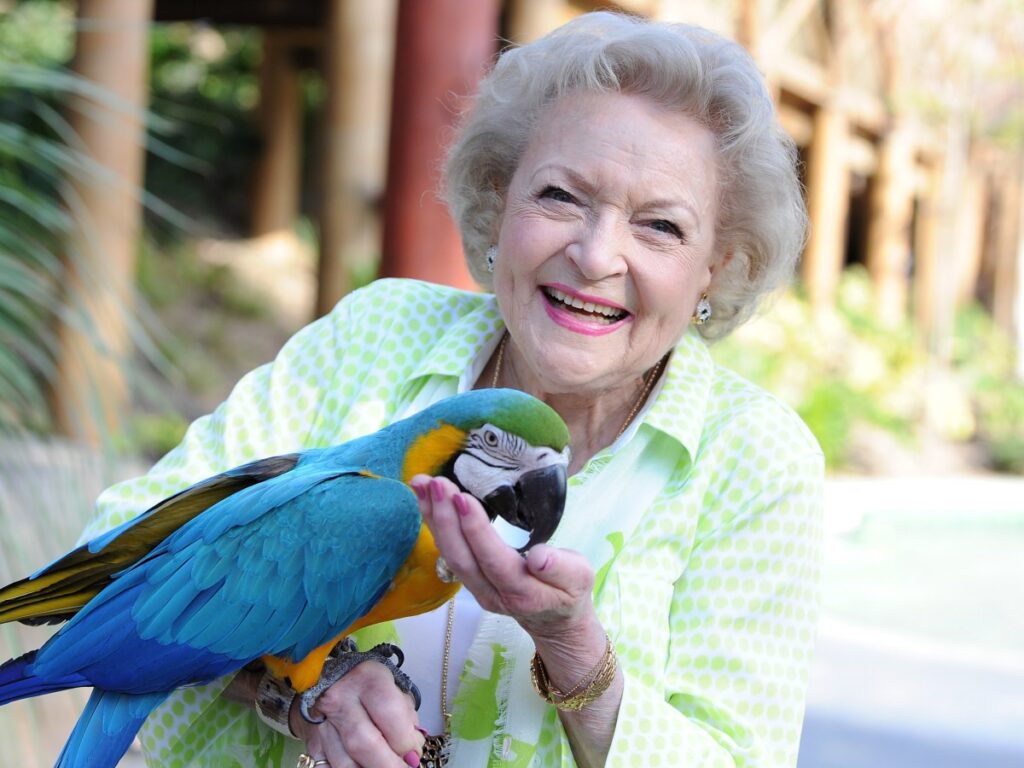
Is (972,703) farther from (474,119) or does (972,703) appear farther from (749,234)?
(474,119)

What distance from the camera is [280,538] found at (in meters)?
1.40

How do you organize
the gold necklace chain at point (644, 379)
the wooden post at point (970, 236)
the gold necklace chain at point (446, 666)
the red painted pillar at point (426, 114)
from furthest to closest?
1. the wooden post at point (970, 236)
2. the red painted pillar at point (426, 114)
3. the gold necklace chain at point (644, 379)
4. the gold necklace chain at point (446, 666)

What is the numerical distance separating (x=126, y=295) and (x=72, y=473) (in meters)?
0.62

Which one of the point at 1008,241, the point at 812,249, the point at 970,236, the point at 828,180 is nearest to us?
the point at 812,249

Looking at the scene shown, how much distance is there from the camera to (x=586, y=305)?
5.42ft

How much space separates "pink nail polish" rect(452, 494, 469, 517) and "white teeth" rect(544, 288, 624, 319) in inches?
21.5

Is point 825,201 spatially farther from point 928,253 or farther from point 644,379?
point 644,379

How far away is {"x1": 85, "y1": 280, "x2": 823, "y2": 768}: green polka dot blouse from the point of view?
1.53m

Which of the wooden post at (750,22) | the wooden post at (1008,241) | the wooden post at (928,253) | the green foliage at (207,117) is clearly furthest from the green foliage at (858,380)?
the green foliage at (207,117)

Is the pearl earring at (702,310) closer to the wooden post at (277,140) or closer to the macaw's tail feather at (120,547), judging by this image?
the macaw's tail feather at (120,547)

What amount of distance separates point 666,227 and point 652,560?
511 mm

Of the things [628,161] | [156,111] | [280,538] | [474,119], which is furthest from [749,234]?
[156,111]

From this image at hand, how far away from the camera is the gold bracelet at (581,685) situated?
1381 millimetres

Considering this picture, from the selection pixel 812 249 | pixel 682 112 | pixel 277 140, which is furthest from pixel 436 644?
pixel 277 140
